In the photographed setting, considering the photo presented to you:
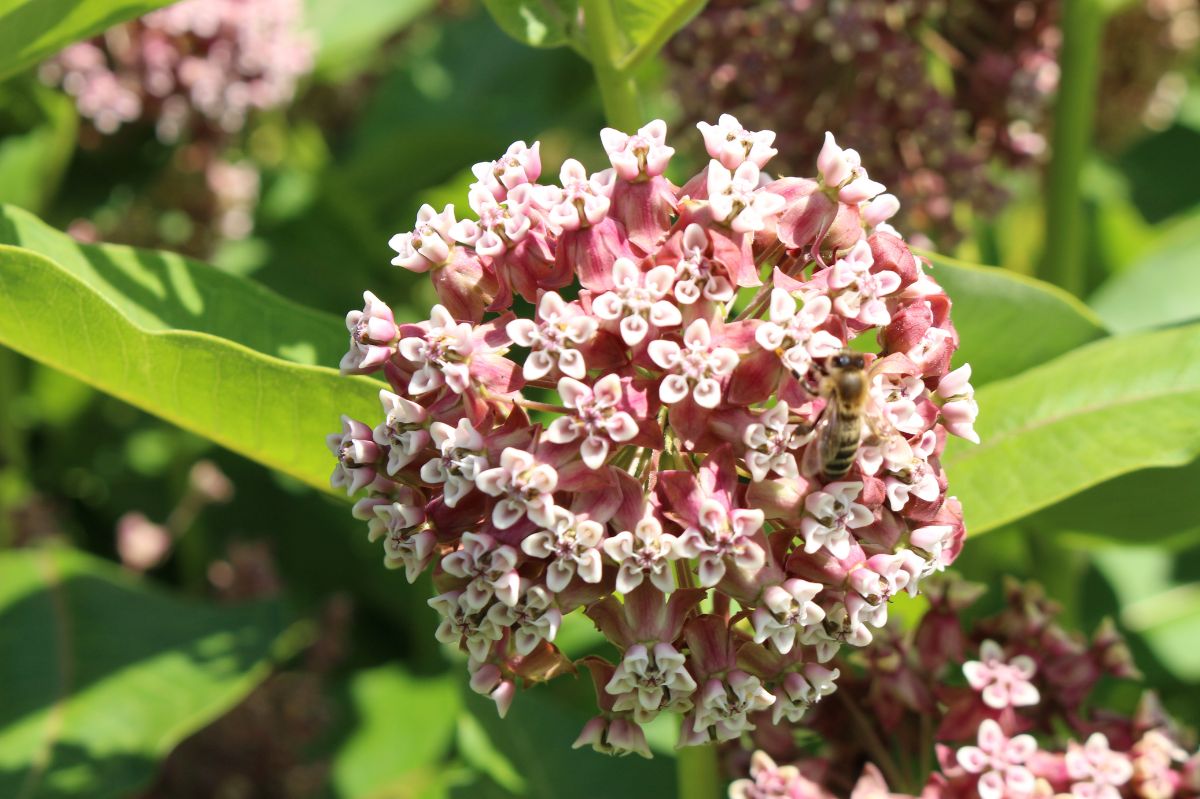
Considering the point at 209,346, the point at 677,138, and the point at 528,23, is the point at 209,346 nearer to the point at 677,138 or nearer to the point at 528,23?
the point at 528,23

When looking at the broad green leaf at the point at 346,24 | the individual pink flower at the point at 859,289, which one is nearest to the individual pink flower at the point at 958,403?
the individual pink flower at the point at 859,289

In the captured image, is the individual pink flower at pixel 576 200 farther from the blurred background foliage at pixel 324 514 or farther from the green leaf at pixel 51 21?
the green leaf at pixel 51 21

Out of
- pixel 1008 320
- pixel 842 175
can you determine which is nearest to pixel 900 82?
pixel 1008 320

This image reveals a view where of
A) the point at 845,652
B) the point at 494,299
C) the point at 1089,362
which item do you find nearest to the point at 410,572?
the point at 494,299

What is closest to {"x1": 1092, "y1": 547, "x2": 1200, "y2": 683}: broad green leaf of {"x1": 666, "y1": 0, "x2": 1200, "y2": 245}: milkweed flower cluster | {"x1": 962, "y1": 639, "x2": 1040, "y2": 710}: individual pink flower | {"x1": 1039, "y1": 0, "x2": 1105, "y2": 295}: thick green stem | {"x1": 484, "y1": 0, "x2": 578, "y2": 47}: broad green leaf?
{"x1": 1039, "y1": 0, "x2": 1105, "y2": 295}: thick green stem

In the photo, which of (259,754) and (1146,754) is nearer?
(1146,754)

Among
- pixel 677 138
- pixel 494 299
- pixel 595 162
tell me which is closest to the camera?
pixel 494 299

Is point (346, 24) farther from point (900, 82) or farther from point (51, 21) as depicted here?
point (51, 21)
